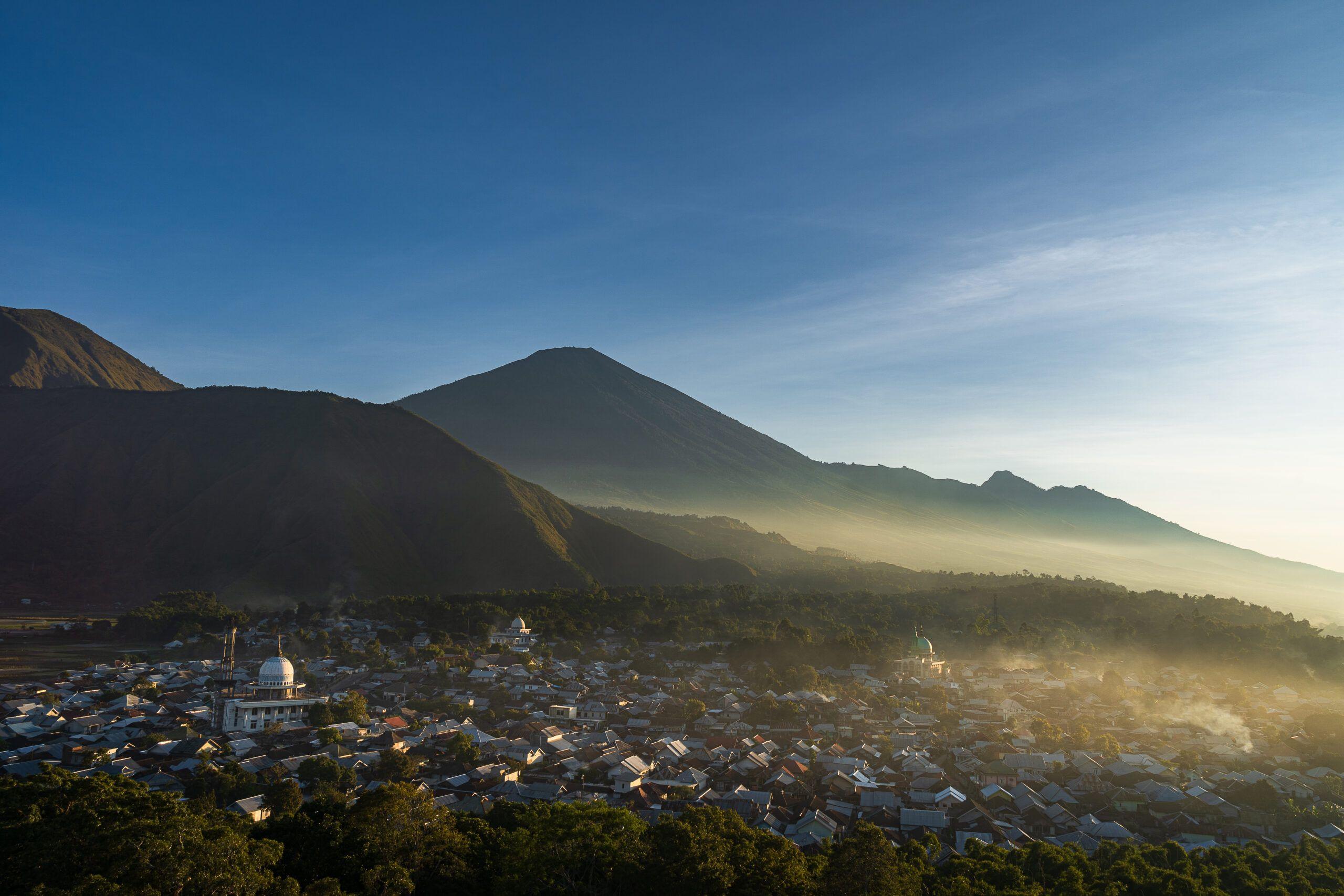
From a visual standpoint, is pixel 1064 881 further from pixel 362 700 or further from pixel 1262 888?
pixel 362 700

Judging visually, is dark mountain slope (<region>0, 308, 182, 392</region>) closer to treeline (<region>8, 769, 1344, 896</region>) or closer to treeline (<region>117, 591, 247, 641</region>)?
treeline (<region>117, 591, 247, 641</region>)

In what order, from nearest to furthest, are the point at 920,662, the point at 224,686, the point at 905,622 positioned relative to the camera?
the point at 224,686 → the point at 920,662 → the point at 905,622

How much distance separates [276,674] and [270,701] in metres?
1.85

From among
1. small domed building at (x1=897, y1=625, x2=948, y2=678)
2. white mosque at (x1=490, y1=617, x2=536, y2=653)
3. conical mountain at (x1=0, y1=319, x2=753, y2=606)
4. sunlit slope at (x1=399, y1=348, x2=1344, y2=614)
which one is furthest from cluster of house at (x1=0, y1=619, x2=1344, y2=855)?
sunlit slope at (x1=399, y1=348, x2=1344, y2=614)

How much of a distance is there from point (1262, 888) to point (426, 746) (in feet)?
78.4

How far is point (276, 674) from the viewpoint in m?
36.1

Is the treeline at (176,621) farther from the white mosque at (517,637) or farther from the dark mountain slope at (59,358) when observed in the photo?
the dark mountain slope at (59,358)

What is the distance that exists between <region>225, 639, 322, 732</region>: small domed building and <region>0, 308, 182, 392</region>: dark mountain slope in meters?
98.3

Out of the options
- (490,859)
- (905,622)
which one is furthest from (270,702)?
(905,622)

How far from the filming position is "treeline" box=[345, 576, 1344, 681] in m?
51.5

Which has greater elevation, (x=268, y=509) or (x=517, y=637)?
(x=268, y=509)

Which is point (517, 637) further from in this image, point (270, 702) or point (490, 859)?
point (490, 859)

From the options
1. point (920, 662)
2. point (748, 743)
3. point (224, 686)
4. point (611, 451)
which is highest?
point (611, 451)

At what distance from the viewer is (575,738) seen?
31.8 metres
